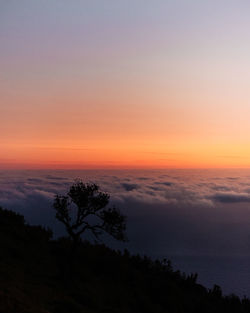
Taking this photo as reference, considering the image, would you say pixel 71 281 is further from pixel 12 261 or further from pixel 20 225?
pixel 20 225

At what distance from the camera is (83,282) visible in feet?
73.0

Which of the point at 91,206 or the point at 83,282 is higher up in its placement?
the point at 91,206

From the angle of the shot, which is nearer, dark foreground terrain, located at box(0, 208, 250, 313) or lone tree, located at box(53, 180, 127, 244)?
dark foreground terrain, located at box(0, 208, 250, 313)

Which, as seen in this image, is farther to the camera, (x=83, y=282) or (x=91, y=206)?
(x=91, y=206)

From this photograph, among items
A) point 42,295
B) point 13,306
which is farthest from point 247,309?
point 13,306

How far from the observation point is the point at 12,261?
23.0 metres

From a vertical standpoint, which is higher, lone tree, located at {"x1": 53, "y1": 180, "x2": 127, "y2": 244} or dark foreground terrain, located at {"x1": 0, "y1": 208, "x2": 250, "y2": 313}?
lone tree, located at {"x1": 53, "y1": 180, "x2": 127, "y2": 244}

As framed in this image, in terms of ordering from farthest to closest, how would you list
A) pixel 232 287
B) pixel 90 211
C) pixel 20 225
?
pixel 232 287
pixel 20 225
pixel 90 211

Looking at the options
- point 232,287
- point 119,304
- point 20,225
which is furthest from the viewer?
point 232,287

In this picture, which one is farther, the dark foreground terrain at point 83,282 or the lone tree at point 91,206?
the lone tree at point 91,206

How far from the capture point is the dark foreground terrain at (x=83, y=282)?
17.4 meters

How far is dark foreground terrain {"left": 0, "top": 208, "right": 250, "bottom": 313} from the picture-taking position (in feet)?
57.1

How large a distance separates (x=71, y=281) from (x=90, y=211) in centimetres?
512

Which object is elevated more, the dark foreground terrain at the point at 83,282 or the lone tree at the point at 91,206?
the lone tree at the point at 91,206
